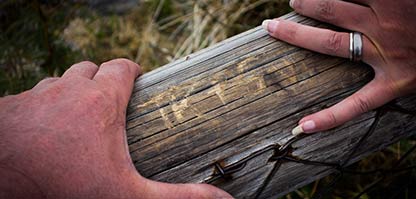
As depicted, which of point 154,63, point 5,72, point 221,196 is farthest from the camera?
point 154,63

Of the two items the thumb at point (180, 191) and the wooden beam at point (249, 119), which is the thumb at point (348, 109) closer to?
the wooden beam at point (249, 119)

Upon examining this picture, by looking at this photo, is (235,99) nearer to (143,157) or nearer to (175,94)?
(175,94)

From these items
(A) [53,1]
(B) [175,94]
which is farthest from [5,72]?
(B) [175,94]

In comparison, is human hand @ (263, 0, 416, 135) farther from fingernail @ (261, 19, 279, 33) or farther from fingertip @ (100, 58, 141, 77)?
fingertip @ (100, 58, 141, 77)

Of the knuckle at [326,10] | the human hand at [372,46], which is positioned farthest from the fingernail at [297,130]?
the knuckle at [326,10]

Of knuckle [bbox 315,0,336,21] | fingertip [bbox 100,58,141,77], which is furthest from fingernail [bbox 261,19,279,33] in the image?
fingertip [bbox 100,58,141,77]

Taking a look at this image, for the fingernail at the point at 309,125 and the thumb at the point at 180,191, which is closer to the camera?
the thumb at the point at 180,191

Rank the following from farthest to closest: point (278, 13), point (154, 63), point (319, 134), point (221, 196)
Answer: point (154, 63)
point (278, 13)
point (319, 134)
point (221, 196)
